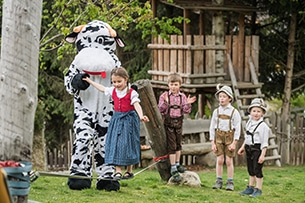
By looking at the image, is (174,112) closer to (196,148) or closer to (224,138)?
(224,138)

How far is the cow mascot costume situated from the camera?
9328 millimetres

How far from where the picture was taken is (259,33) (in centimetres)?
2134

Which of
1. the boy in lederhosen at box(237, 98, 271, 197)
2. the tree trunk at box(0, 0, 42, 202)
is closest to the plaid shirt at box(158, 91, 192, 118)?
the boy in lederhosen at box(237, 98, 271, 197)

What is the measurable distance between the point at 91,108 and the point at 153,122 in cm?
123

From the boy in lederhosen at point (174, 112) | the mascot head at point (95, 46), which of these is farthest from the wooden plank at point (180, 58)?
the mascot head at point (95, 46)

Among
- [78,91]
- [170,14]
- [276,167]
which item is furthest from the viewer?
[170,14]

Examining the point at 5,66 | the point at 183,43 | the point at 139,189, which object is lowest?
the point at 139,189

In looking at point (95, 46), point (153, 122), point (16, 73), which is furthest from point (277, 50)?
point (16, 73)

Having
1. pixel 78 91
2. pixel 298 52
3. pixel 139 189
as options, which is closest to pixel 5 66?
pixel 78 91

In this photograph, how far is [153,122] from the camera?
10312mm

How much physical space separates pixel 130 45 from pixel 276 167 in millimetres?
6351

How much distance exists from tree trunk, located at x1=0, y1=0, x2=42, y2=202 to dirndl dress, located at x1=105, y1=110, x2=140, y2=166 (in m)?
4.05

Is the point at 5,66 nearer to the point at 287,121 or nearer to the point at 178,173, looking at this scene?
the point at 178,173

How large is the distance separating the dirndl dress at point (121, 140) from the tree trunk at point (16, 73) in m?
4.05
